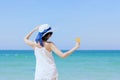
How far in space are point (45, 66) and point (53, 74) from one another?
5.1 inches

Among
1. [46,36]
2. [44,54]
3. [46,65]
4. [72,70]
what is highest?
[46,36]

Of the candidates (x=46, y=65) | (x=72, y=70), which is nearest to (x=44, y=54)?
(x=46, y=65)

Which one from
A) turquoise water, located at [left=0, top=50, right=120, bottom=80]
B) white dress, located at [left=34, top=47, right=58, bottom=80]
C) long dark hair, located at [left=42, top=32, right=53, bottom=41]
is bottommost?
turquoise water, located at [left=0, top=50, right=120, bottom=80]

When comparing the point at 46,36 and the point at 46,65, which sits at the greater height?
the point at 46,36

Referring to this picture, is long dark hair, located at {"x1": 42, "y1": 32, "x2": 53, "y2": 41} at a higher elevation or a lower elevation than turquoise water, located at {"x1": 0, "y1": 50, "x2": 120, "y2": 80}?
higher

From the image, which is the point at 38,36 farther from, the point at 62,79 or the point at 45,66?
the point at 62,79

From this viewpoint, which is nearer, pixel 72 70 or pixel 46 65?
pixel 46 65

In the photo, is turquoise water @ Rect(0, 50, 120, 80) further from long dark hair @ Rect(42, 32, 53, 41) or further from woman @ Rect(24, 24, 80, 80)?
long dark hair @ Rect(42, 32, 53, 41)

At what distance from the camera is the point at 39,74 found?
4.50m

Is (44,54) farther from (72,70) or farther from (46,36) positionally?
(72,70)

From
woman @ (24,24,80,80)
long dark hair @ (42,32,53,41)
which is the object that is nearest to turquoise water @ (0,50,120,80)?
woman @ (24,24,80,80)

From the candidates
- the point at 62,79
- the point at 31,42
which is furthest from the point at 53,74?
the point at 62,79

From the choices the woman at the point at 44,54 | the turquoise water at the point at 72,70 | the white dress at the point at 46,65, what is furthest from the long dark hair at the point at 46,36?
the turquoise water at the point at 72,70

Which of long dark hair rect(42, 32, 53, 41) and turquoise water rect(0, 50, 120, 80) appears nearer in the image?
long dark hair rect(42, 32, 53, 41)
